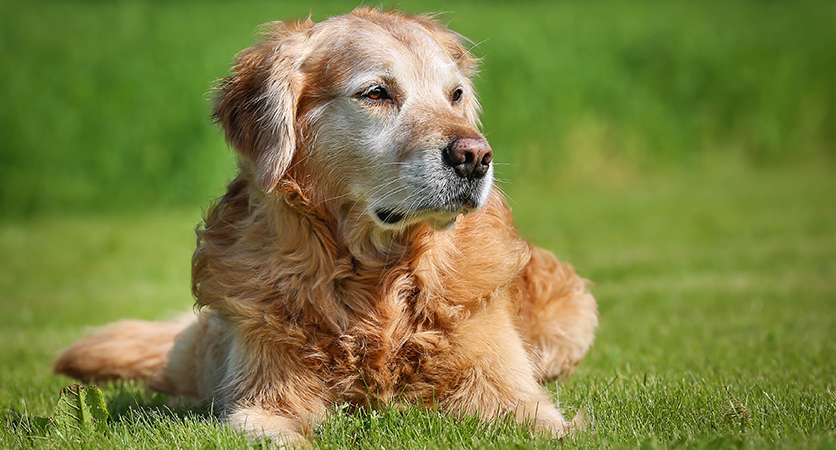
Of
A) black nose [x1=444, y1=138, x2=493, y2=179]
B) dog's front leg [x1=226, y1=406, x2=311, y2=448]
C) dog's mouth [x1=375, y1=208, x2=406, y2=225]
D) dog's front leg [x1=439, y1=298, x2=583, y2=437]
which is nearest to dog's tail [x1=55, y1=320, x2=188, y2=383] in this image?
dog's front leg [x1=226, y1=406, x2=311, y2=448]

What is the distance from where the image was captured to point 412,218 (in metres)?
3.60

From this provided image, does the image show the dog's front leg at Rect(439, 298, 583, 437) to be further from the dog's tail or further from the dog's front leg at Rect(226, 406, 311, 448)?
the dog's tail

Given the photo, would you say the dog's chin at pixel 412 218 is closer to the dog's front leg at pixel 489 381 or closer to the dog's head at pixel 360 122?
the dog's head at pixel 360 122

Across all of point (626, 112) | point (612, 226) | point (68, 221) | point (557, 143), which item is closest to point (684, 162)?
point (626, 112)

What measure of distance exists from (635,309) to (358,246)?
15.7ft

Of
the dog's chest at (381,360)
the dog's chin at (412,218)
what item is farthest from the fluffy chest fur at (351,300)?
the dog's chin at (412,218)

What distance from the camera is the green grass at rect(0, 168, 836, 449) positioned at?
338cm

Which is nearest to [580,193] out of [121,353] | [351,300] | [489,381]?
[121,353]

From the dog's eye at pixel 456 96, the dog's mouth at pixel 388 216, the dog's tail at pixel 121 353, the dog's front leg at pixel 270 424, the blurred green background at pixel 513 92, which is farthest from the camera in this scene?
the blurred green background at pixel 513 92

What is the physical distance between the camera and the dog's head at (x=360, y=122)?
351 centimetres

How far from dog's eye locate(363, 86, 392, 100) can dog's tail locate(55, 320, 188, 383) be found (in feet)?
7.95

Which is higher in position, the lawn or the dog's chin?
the dog's chin

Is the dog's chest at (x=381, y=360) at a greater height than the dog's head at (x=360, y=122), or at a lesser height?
lesser

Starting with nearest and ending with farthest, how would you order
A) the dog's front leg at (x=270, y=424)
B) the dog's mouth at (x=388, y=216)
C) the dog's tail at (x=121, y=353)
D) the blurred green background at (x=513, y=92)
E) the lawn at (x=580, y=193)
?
the dog's front leg at (x=270, y=424)
the dog's mouth at (x=388, y=216)
the lawn at (x=580, y=193)
the dog's tail at (x=121, y=353)
the blurred green background at (x=513, y=92)
